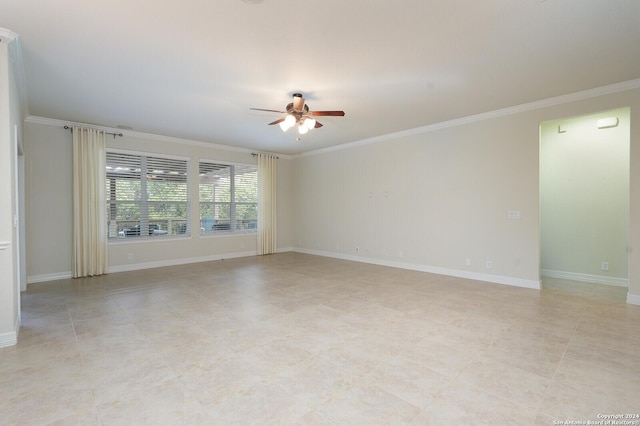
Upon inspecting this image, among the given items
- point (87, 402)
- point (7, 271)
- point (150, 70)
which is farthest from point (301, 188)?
point (87, 402)

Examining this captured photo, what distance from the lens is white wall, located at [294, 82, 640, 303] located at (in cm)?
466

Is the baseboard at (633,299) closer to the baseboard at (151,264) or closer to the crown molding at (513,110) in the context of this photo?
the crown molding at (513,110)

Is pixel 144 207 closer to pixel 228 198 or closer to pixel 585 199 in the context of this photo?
pixel 228 198

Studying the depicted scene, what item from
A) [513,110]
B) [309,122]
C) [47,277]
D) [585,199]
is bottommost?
[47,277]

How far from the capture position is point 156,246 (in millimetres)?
6578

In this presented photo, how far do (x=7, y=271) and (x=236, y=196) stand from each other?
5.31m

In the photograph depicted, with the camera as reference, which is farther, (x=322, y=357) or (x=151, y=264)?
(x=151, y=264)

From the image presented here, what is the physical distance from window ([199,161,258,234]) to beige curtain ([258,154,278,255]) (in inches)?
9.0

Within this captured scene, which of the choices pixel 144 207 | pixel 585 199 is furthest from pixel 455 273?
pixel 144 207

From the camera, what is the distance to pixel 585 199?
5.19m

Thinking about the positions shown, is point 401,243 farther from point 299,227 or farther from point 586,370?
point 586,370

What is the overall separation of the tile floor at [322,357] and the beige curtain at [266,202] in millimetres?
3649

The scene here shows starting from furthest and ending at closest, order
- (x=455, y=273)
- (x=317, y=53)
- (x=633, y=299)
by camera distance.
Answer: (x=455, y=273) < (x=633, y=299) < (x=317, y=53)

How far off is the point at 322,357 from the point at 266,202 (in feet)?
19.6
